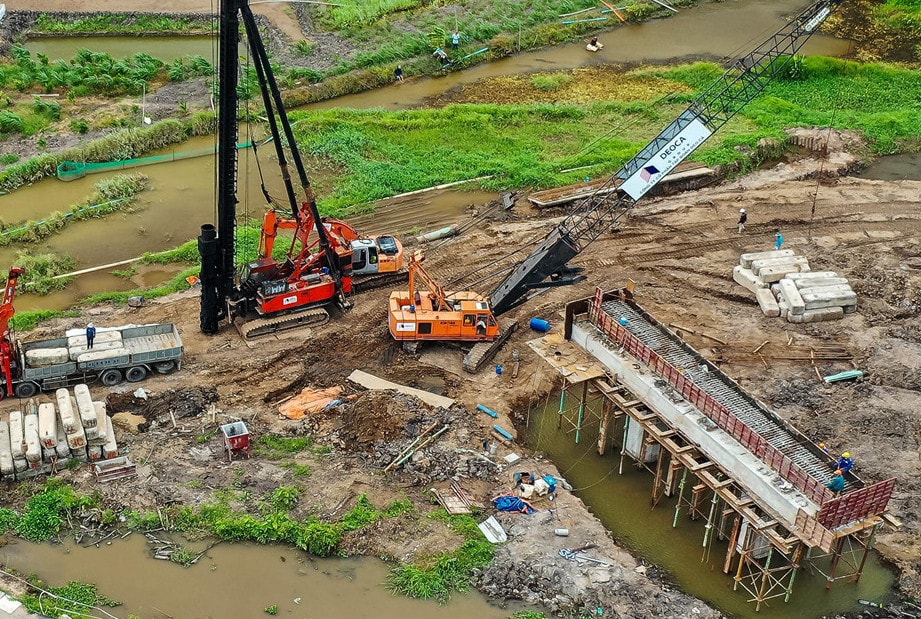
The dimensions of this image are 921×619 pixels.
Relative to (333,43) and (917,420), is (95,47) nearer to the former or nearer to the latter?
(333,43)

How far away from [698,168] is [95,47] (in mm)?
38084

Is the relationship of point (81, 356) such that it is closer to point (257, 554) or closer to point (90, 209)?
point (257, 554)

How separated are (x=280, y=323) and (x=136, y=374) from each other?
6.01 metres

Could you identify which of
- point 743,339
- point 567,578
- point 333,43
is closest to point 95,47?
point 333,43

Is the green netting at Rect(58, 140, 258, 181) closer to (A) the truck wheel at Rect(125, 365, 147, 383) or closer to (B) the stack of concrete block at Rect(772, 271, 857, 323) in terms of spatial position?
(A) the truck wheel at Rect(125, 365, 147, 383)

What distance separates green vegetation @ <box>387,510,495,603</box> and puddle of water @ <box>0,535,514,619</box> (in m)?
0.28

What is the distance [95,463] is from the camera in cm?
3391

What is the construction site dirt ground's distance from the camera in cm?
3291

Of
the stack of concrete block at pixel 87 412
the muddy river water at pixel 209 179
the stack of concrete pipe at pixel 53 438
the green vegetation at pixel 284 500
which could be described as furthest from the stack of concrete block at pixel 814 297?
the stack of concrete block at pixel 87 412

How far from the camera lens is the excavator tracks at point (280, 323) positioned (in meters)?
41.6

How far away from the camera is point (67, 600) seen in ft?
96.7

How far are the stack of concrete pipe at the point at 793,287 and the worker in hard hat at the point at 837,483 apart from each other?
14.6m

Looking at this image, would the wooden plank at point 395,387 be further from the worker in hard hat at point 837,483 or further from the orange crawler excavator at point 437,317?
the worker in hard hat at point 837,483

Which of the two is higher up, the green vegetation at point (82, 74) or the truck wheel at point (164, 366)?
the green vegetation at point (82, 74)
